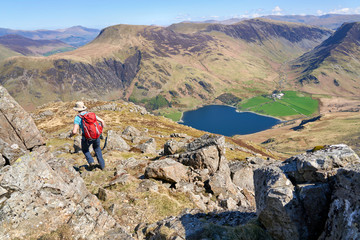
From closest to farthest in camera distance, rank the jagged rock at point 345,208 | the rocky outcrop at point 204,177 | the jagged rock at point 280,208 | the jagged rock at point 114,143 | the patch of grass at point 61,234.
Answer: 1. the jagged rock at point 345,208
2. the patch of grass at point 61,234
3. the jagged rock at point 280,208
4. the rocky outcrop at point 204,177
5. the jagged rock at point 114,143

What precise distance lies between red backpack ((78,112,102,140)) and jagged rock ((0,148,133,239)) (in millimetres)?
5082

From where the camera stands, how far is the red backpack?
54.6 ft

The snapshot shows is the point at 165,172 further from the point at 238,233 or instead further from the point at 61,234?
the point at 61,234

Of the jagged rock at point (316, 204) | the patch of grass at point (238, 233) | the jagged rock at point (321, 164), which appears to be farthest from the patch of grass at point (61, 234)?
the jagged rock at point (321, 164)

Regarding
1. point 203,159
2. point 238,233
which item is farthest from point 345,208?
point 203,159

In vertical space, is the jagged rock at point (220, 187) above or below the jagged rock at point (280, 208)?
below

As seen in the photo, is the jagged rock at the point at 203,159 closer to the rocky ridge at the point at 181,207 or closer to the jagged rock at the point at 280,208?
the rocky ridge at the point at 181,207

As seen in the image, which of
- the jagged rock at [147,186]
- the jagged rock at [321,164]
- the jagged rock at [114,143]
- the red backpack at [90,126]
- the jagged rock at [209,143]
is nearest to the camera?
the jagged rock at [321,164]

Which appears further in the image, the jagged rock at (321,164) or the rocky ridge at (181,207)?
the jagged rock at (321,164)

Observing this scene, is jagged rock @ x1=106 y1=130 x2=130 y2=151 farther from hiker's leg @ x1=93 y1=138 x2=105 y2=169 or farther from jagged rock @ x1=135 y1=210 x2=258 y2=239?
jagged rock @ x1=135 y1=210 x2=258 y2=239

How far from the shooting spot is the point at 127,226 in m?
13.6

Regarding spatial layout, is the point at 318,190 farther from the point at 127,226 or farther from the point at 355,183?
the point at 127,226

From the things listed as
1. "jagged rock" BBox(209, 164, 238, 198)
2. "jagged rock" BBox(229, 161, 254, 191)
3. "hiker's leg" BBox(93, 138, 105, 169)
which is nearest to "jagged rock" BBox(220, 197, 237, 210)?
"jagged rock" BBox(209, 164, 238, 198)

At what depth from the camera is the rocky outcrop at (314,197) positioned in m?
8.87
